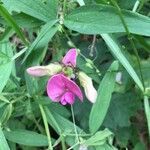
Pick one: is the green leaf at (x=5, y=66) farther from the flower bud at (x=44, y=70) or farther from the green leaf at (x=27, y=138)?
the green leaf at (x=27, y=138)

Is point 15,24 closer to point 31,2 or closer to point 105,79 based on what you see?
point 31,2

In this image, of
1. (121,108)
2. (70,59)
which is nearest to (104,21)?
(70,59)

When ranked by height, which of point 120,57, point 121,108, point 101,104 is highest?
point 120,57

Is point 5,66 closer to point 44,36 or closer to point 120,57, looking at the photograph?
point 44,36

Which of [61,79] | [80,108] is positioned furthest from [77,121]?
[61,79]

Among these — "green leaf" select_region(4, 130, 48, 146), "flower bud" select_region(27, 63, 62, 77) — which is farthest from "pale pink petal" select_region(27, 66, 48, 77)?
"green leaf" select_region(4, 130, 48, 146)

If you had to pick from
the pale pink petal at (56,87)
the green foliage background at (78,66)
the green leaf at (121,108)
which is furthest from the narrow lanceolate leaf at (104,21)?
the green leaf at (121,108)
